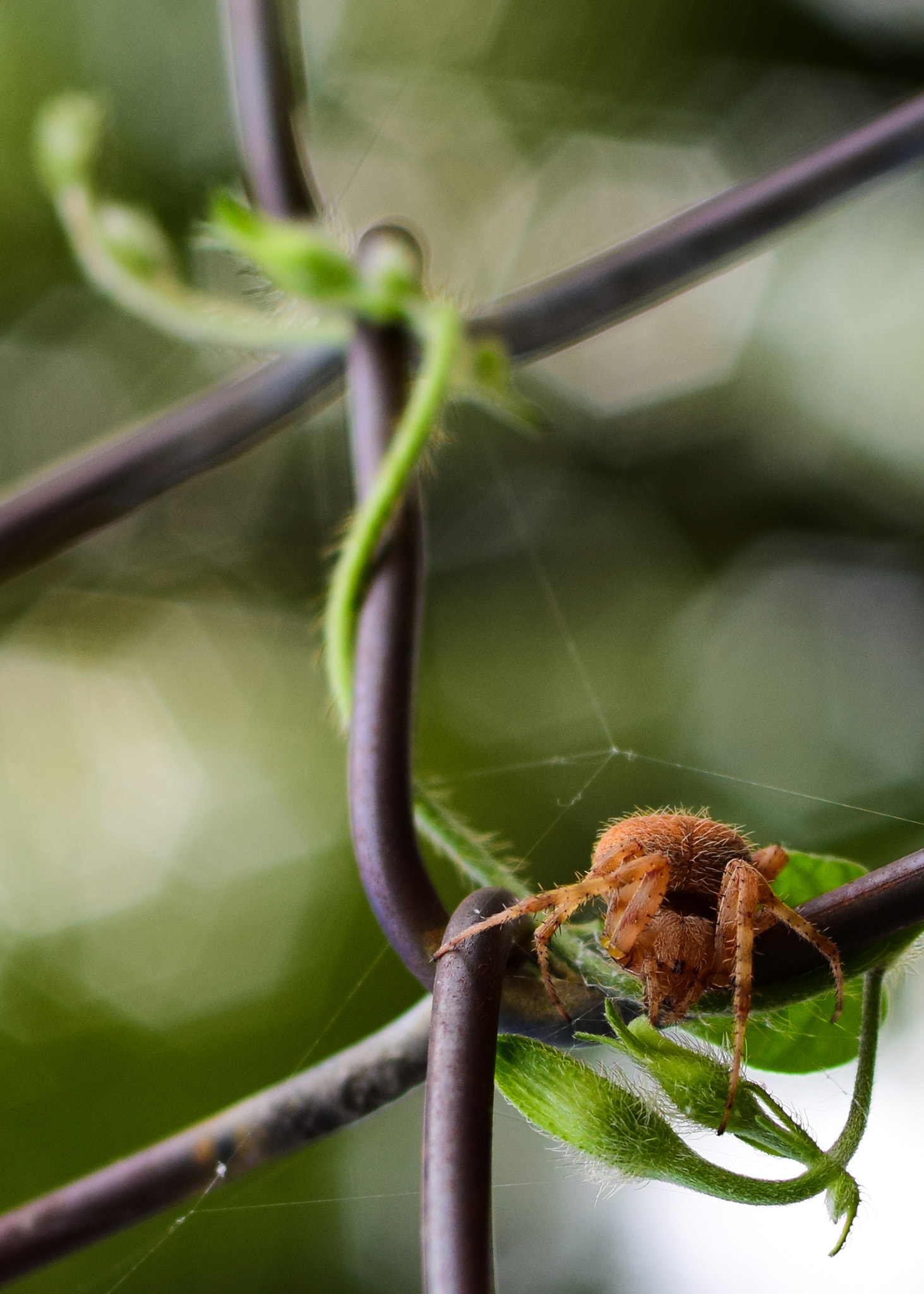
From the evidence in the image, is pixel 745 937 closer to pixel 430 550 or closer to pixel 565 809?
pixel 565 809

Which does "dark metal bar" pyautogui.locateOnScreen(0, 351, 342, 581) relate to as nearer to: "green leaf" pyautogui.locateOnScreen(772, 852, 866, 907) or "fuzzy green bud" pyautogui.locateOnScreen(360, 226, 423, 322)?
"fuzzy green bud" pyautogui.locateOnScreen(360, 226, 423, 322)

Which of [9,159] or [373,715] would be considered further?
[9,159]

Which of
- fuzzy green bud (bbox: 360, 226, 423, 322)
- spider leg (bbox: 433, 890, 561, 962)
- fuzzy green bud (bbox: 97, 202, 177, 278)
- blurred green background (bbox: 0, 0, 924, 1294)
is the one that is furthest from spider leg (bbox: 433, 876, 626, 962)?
blurred green background (bbox: 0, 0, 924, 1294)

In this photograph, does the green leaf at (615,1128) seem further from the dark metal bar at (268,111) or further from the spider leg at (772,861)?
the dark metal bar at (268,111)

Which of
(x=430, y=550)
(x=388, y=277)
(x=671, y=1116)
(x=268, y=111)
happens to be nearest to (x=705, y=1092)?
(x=671, y=1116)

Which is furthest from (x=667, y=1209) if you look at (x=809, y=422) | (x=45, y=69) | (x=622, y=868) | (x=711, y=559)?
(x=45, y=69)

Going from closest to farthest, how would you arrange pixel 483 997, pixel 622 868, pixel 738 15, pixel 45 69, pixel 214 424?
1. pixel 483 997
2. pixel 622 868
3. pixel 214 424
4. pixel 45 69
5. pixel 738 15

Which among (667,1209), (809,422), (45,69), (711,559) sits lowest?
(667,1209)

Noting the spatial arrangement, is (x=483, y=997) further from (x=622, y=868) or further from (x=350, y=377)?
(x=350, y=377)
